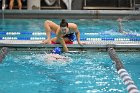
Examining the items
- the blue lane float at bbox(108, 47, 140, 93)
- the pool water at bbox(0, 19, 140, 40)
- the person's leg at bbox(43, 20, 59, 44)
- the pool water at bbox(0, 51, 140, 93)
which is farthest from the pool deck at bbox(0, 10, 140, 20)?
the blue lane float at bbox(108, 47, 140, 93)

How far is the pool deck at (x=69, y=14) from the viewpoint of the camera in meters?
13.7

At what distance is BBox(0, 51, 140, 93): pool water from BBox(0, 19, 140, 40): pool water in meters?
2.09

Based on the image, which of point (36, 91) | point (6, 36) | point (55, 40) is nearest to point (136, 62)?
point (55, 40)

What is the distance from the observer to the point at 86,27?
40.3 feet

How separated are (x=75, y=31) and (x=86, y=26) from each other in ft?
13.8

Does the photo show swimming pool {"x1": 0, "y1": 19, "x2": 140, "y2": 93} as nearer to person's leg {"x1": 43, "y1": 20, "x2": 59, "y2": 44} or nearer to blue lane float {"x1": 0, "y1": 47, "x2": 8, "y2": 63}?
blue lane float {"x1": 0, "y1": 47, "x2": 8, "y2": 63}

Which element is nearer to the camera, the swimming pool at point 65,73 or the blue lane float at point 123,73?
the blue lane float at point 123,73

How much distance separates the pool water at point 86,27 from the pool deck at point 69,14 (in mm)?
250

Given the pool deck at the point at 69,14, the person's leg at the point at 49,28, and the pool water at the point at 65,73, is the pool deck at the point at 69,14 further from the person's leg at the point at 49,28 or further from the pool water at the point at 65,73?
the pool water at the point at 65,73

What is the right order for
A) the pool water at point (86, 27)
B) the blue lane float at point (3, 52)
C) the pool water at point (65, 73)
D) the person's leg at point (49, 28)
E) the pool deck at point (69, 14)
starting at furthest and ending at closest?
the pool deck at point (69, 14) < the pool water at point (86, 27) < the person's leg at point (49, 28) < the blue lane float at point (3, 52) < the pool water at point (65, 73)

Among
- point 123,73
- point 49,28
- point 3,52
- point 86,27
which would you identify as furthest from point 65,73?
point 86,27

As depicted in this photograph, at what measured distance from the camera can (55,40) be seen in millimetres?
8648

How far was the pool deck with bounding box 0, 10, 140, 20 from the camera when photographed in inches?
538

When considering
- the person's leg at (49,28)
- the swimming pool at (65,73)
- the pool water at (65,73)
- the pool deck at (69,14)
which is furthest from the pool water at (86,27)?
the pool water at (65,73)
